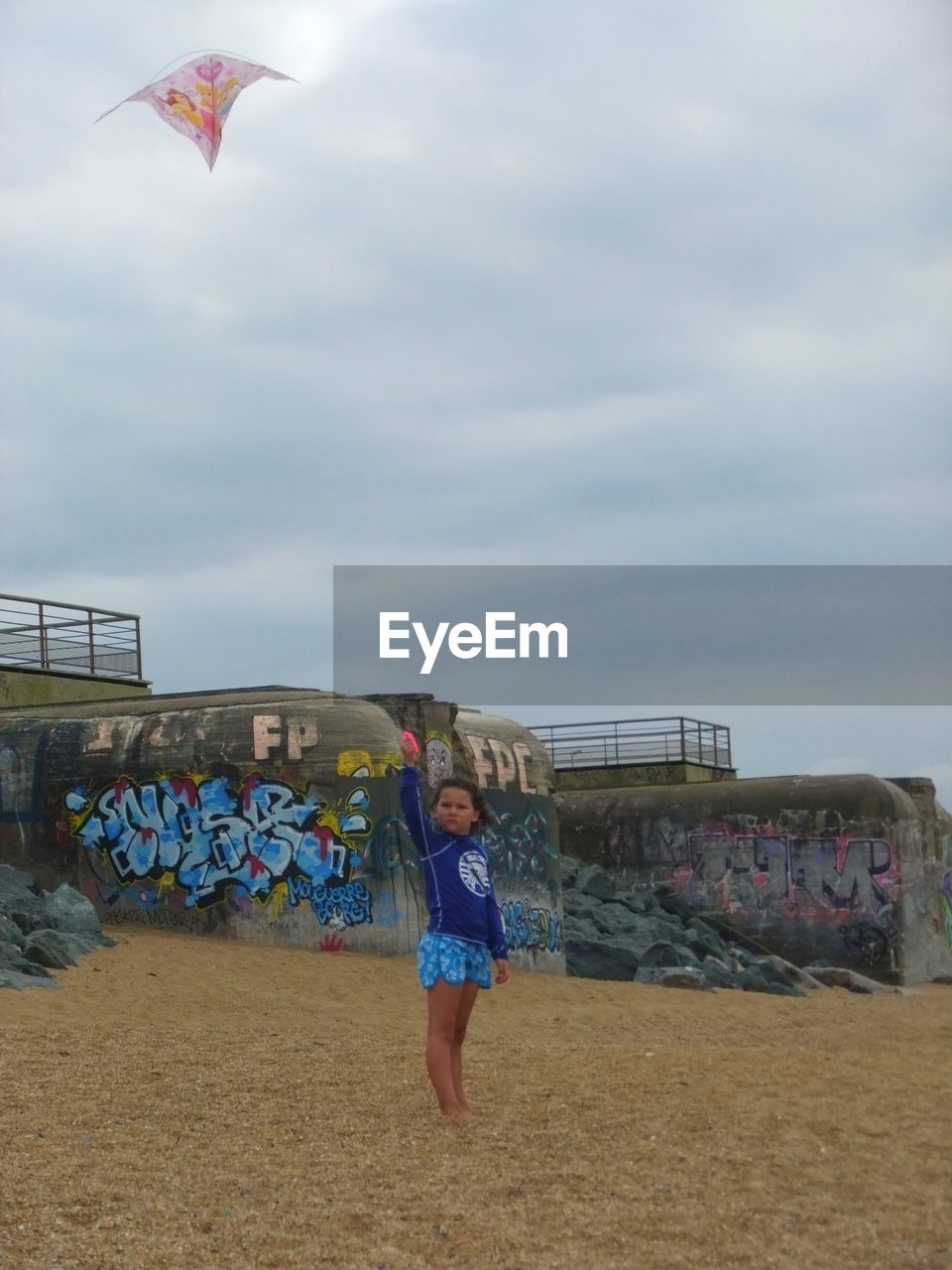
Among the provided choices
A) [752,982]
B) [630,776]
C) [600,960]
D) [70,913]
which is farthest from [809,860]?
Answer: [70,913]

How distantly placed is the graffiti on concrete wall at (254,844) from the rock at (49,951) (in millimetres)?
2981

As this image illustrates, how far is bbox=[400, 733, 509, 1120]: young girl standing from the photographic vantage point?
812 centimetres

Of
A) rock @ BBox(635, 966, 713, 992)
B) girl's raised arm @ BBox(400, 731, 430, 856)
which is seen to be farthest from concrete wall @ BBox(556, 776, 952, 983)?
girl's raised arm @ BBox(400, 731, 430, 856)

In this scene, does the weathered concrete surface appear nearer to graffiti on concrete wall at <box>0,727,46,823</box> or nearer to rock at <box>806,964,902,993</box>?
rock at <box>806,964,902,993</box>

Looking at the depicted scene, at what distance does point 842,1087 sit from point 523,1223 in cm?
298

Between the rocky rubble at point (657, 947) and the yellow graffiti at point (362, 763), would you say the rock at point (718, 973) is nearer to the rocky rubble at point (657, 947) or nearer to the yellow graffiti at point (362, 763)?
the rocky rubble at point (657, 947)

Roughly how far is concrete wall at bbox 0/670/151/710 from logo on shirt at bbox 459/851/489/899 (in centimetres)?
1535

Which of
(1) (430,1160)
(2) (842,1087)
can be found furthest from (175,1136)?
(2) (842,1087)

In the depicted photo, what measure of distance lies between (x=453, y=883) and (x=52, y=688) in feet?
56.7

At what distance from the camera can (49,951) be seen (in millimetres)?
14766

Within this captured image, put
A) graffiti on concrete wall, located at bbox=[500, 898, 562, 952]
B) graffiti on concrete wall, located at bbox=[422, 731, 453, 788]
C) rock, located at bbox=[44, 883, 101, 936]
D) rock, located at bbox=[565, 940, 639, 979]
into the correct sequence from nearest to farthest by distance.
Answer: rock, located at bbox=[44, 883, 101, 936]
graffiti on concrete wall, located at bbox=[422, 731, 453, 788]
graffiti on concrete wall, located at bbox=[500, 898, 562, 952]
rock, located at bbox=[565, 940, 639, 979]

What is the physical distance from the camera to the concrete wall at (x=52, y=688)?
23.7 metres

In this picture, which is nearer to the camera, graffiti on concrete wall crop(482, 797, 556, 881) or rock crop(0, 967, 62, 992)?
rock crop(0, 967, 62, 992)

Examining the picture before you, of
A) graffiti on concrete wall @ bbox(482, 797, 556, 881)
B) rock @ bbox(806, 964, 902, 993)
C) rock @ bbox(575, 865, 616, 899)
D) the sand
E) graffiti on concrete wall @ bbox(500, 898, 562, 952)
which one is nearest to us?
the sand
